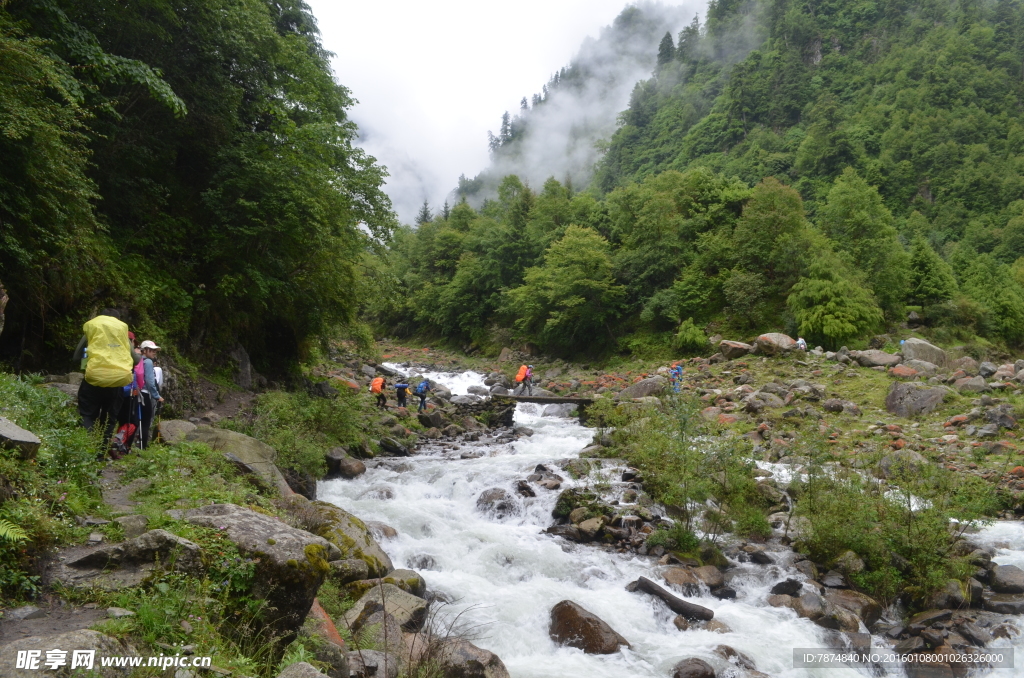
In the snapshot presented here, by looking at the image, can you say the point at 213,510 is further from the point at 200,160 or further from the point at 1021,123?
the point at 1021,123

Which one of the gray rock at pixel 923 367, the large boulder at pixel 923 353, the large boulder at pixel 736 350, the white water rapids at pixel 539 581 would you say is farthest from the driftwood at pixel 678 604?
the large boulder at pixel 736 350

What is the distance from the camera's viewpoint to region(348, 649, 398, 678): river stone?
4617 millimetres

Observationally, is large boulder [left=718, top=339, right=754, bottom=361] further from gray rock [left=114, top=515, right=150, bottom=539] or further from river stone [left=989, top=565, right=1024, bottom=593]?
gray rock [left=114, top=515, right=150, bottom=539]

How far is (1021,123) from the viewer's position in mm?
71938

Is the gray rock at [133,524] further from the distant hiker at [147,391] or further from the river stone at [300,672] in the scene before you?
the distant hiker at [147,391]

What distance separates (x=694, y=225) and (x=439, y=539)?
3183 centimetres

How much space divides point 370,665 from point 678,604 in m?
4.71

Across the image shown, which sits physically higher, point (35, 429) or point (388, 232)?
point (388, 232)

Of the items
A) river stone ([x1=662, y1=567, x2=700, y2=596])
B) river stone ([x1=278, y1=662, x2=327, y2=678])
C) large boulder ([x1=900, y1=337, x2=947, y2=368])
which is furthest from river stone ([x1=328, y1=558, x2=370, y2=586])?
large boulder ([x1=900, y1=337, x2=947, y2=368])

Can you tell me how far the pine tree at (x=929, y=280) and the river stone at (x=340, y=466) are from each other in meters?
33.4

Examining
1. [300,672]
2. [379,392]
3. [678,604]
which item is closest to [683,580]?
[678,604]

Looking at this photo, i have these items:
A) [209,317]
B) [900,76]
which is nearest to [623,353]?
[209,317]

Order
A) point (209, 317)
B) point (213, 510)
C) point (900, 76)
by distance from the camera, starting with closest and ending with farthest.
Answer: point (213, 510), point (209, 317), point (900, 76)

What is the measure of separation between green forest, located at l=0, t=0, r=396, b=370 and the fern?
547 centimetres
